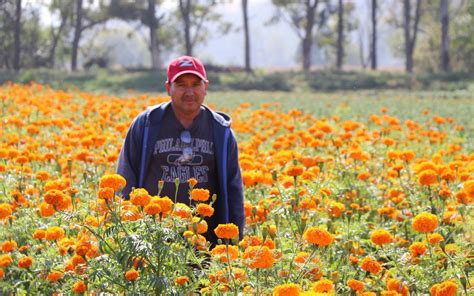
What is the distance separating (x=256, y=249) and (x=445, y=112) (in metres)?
12.5

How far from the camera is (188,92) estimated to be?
11.9 ft

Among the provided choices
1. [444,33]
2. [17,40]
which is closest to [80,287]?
[444,33]

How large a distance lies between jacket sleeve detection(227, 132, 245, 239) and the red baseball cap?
433mm

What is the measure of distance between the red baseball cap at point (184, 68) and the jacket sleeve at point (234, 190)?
0.43 metres

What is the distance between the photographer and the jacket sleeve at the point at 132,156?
12.3 ft

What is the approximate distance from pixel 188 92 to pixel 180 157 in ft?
1.18

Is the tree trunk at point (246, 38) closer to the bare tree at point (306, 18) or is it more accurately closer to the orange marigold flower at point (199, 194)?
the bare tree at point (306, 18)

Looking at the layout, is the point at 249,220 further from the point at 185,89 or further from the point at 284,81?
the point at 284,81

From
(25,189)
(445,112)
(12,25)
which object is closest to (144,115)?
(25,189)

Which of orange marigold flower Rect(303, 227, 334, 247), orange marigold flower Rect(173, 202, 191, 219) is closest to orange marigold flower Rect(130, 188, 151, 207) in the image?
orange marigold flower Rect(173, 202, 191, 219)

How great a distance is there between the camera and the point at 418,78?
94.8 feet

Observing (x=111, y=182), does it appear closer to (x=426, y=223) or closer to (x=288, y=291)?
(x=288, y=291)

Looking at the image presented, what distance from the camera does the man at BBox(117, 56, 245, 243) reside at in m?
3.71

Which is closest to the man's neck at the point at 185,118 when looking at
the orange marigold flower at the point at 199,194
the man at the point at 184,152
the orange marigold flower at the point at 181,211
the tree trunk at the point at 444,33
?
the man at the point at 184,152
